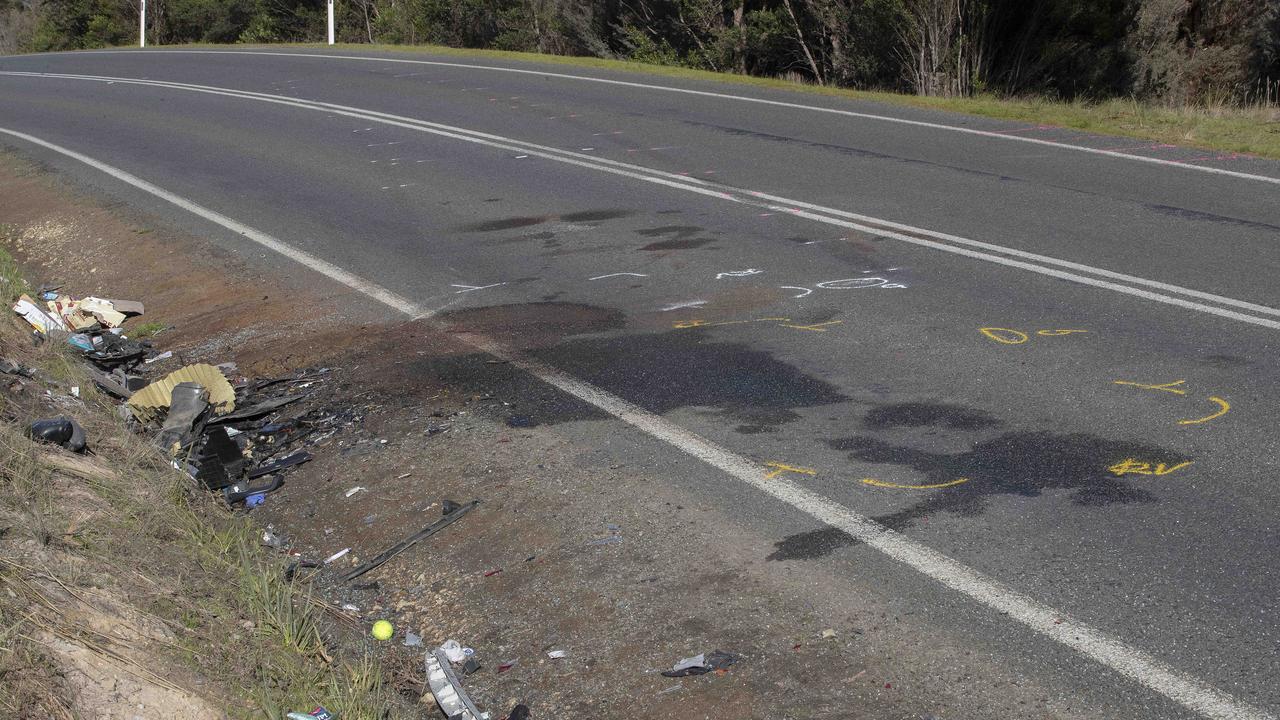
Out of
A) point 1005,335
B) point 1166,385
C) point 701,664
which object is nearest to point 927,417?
point 1166,385

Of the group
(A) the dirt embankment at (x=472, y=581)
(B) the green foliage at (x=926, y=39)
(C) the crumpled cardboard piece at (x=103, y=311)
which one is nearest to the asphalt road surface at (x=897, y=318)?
(A) the dirt embankment at (x=472, y=581)

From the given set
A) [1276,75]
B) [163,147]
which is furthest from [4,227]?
[1276,75]

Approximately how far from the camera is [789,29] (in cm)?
2780

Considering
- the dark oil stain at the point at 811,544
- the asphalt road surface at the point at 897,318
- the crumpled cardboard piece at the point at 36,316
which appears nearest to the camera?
the asphalt road surface at the point at 897,318

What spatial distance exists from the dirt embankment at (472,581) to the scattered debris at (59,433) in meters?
0.15

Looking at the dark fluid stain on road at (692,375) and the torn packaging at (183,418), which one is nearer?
the dark fluid stain on road at (692,375)

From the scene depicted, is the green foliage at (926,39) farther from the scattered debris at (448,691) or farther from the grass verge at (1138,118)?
the scattered debris at (448,691)

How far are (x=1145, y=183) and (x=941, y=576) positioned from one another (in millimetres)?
7240

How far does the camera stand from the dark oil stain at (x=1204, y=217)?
28.3 feet

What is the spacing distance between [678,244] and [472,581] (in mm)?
4898

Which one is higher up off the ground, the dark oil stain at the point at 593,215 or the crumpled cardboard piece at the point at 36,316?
the dark oil stain at the point at 593,215

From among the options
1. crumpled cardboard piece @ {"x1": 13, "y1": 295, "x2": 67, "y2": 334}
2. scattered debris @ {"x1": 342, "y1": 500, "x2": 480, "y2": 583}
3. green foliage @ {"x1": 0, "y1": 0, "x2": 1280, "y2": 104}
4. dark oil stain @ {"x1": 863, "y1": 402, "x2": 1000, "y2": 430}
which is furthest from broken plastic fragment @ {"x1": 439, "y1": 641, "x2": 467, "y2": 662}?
green foliage @ {"x1": 0, "y1": 0, "x2": 1280, "y2": 104}

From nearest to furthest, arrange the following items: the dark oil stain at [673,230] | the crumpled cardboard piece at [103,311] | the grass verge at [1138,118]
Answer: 1. the crumpled cardboard piece at [103,311]
2. the dark oil stain at [673,230]
3. the grass verge at [1138,118]

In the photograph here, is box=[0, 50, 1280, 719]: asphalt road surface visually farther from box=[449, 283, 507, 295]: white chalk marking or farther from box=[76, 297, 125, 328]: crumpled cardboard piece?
box=[76, 297, 125, 328]: crumpled cardboard piece
